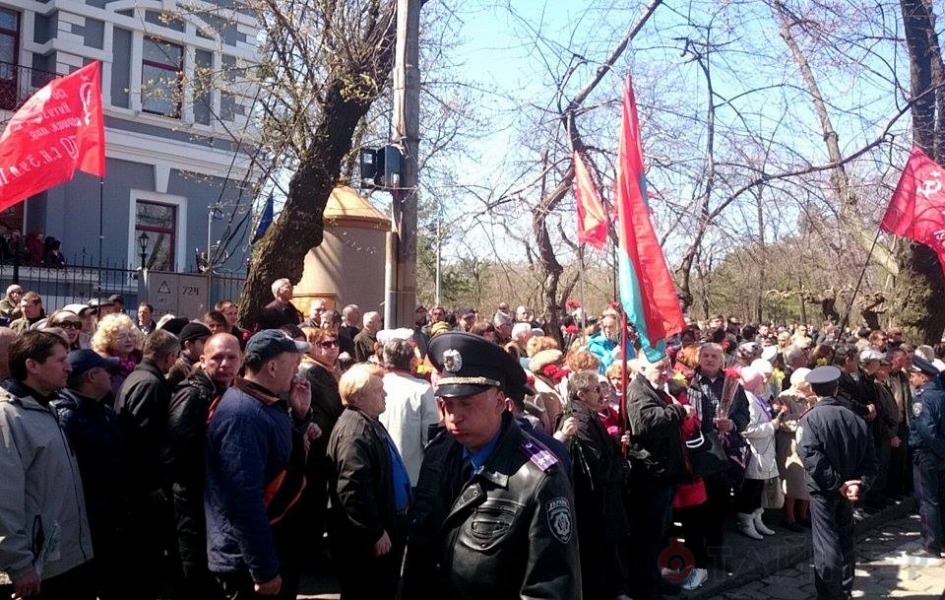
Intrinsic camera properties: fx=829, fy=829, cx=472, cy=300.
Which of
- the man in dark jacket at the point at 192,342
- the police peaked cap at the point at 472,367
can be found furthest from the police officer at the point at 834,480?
the man in dark jacket at the point at 192,342

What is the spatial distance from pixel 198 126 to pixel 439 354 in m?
21.5

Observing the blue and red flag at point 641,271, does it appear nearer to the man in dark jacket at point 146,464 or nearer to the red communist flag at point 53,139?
the man in dark jacket at point 146,464

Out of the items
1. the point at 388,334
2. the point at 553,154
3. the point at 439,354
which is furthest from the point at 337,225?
A: the point at 439,354

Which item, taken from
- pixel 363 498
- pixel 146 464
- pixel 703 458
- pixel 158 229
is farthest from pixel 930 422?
pixel 158 229

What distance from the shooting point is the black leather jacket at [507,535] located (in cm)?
248

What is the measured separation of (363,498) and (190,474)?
2.97ft

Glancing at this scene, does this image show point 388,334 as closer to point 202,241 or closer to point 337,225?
point 337,225

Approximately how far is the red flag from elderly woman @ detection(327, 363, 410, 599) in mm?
4322

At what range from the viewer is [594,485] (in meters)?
5.12

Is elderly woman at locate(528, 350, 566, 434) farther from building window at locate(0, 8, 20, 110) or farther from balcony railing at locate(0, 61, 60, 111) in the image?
building window at locate(0, 8, 20, 110)

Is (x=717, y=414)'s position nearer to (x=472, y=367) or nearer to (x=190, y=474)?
(x=190, y=474)

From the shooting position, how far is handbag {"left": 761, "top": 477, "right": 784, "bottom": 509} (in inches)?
312

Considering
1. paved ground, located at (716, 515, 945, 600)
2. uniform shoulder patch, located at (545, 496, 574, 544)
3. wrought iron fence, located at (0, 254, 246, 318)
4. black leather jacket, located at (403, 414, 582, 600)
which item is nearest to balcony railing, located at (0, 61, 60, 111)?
wrought iron fence, located at (0, 254, 246, 318)

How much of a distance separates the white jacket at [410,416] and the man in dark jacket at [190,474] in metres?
1.30
